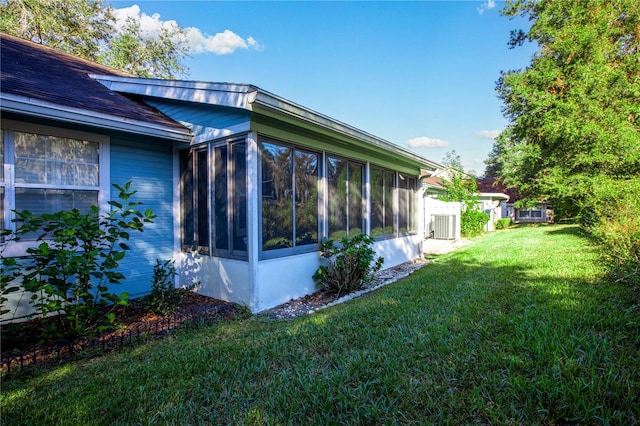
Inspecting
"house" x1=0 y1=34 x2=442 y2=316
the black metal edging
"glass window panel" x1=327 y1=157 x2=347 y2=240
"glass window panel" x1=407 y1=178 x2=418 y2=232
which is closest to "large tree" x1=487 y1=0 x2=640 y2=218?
"glass window panel" x1=407 y1=178 x2=418 y2=232

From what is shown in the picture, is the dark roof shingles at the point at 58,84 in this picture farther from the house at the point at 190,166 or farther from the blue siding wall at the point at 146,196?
the blue siding wall at the point at 146,196

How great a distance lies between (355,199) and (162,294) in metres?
4.31

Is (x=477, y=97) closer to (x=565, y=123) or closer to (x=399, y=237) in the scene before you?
(x=565, y=123)

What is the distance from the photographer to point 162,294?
481cm

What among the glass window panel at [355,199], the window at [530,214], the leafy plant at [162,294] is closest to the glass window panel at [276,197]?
the leafy plant at [162,294]

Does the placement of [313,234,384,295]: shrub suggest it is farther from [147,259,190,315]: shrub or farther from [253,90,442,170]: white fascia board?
[147,259,190,315]: shrub

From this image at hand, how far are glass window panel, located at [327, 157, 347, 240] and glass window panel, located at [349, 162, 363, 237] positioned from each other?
25 cm

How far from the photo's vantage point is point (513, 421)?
186 centimetres

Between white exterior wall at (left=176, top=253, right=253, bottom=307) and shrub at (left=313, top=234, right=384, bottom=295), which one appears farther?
shrub at (left=313, top=234, right=384, bottom=295)

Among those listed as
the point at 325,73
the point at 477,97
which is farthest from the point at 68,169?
the point at 477,97

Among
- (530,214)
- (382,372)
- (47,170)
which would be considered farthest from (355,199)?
(530,214)

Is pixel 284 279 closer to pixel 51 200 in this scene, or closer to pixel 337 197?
pixel 337 197

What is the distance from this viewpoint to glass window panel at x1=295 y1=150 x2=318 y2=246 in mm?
A: 5629

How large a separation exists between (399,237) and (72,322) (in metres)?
7.48
